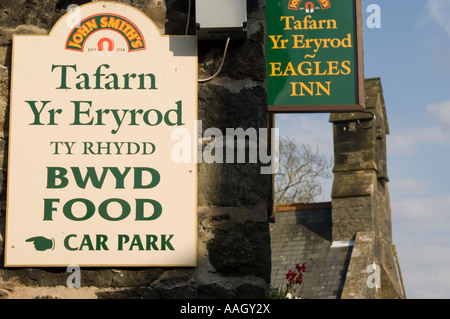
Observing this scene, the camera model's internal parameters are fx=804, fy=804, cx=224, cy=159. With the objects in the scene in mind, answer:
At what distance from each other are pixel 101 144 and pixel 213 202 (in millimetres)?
593

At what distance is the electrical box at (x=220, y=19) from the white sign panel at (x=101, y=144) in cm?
11

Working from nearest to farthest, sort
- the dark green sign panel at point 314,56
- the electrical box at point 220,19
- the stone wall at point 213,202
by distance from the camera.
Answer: the stone wall at point 213,202, the electrical box at point 220,19, the dark green sign panel at point 314,56

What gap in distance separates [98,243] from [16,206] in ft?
1.39

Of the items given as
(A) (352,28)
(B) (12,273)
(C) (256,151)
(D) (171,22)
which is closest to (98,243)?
(B) (12,273)

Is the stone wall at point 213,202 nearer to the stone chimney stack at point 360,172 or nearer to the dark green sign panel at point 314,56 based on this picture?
the dark green sign panel at point 314,56

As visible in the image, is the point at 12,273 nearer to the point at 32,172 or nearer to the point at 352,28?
the point at 32,172

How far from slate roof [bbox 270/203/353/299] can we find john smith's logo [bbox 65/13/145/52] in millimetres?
12589

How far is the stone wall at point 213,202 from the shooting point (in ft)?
12.0

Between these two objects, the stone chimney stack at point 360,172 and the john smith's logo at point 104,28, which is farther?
the stone chimney stack at point 360,172

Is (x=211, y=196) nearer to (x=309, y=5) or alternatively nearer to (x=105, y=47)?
(x=105, y=47)

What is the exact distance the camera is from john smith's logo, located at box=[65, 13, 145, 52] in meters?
3.89

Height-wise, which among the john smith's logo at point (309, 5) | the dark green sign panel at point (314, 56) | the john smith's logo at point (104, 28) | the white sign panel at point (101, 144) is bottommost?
the white sign panel at point (101, 144)

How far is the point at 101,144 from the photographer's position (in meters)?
3.78

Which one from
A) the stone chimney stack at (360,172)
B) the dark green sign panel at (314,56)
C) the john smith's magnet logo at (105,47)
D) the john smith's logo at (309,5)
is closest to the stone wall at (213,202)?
the john smith's magnet logo at (105,47)
